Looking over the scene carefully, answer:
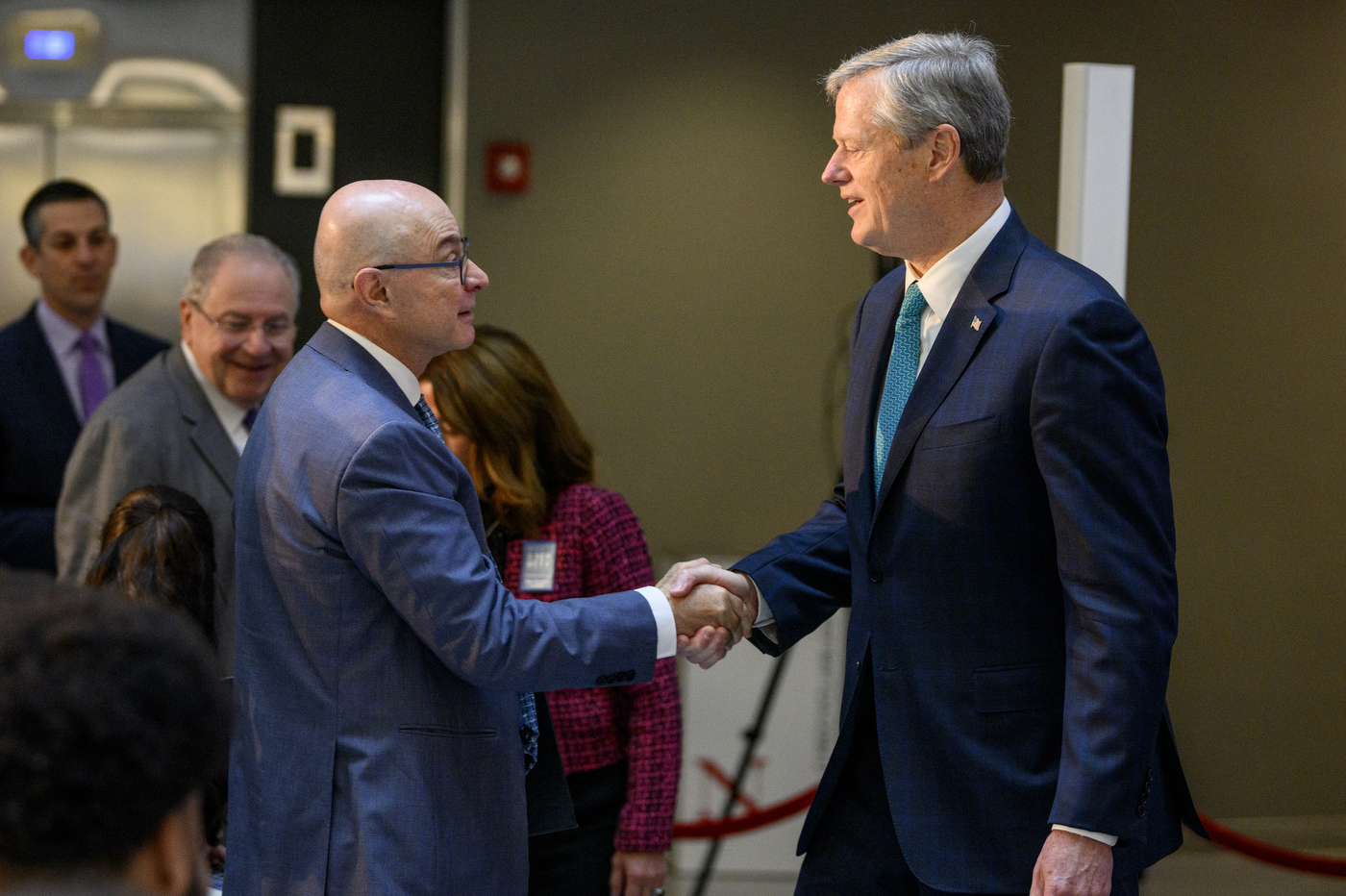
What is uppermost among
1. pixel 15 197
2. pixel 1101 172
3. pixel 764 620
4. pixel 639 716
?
pixel 15 197

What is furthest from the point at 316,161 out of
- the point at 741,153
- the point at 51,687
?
the point at 51,687

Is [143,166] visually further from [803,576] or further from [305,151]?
[803,576]

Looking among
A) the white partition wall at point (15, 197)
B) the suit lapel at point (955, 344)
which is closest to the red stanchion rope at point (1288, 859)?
the suit lapel at point (955, 344)

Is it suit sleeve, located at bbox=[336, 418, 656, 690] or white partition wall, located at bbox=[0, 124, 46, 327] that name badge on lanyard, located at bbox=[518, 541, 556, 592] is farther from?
white partition wall, located at bbox=[0, 124, 46, 327]

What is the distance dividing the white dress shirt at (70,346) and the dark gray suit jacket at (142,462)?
45.1 inches

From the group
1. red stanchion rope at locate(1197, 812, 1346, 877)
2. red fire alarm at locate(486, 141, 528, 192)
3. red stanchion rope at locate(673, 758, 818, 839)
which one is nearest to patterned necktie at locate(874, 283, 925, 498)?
red stanchion rope at locate(673, 758, 818, 839)

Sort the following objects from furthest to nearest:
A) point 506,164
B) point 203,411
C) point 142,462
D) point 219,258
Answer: point 506,164, point 219,258, point 203,411, point 142,462

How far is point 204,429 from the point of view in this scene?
307 cm

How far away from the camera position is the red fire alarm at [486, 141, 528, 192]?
16.1 ft

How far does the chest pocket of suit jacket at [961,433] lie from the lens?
1.93 m

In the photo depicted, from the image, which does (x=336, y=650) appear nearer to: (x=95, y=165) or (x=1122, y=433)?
(x=1122, y=433)

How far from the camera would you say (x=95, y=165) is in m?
4.97

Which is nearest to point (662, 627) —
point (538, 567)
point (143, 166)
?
point (538, 567)

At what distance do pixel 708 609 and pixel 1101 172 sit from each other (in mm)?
1116
